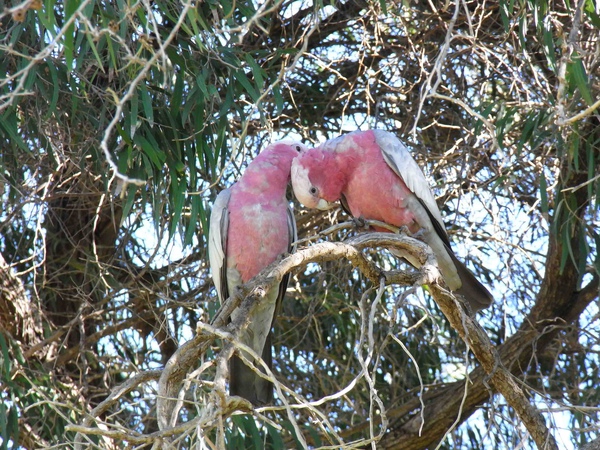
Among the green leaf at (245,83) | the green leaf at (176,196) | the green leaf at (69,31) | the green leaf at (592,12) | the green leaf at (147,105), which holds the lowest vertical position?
the green leaf at (176,196)

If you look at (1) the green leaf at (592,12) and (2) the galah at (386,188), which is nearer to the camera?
(1) the green leaf at (592,12)

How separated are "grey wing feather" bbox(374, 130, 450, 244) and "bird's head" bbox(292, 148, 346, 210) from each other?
8.1 inches

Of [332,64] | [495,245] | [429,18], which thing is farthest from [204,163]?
[495,245]

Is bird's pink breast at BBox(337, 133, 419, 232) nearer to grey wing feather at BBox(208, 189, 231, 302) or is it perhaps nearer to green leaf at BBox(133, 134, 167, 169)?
grey wing feather at BBox(208, 189, 231, 302)

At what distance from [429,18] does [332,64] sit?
508 mm

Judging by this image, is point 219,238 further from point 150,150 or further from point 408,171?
point 408,171

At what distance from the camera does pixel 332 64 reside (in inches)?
148

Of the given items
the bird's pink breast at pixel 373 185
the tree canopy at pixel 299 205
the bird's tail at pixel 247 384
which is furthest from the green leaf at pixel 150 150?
the bird's tail at pixel 247 384

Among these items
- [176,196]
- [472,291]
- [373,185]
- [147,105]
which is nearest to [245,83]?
[147,105]

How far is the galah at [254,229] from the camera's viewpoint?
3020 mm

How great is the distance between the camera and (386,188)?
2918 mm

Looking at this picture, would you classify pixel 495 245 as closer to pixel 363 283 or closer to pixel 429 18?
pixel 363 283

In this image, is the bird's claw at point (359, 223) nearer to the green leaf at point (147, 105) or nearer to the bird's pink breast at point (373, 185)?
the bird's pink breast at point (373, 185)

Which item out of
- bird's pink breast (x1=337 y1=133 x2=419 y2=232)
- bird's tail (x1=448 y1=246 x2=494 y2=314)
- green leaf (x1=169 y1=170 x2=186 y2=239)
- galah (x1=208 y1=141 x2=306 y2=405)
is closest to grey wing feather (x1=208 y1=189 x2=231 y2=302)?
galah (x1=208 y1=141 x2=306 y2=405)
